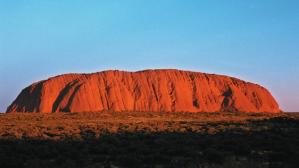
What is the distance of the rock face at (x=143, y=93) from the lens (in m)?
96.1

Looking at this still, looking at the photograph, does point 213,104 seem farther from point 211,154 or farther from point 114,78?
point 211,154

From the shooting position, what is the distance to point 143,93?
344 ft

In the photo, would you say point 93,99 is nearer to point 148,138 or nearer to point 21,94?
point 21,94

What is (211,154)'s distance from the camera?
1534cm

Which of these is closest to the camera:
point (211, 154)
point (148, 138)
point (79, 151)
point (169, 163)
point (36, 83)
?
point (169, 163)

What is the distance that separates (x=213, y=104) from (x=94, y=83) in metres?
28.2

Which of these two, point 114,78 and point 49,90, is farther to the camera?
point 114,78

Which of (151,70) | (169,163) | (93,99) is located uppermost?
(151,70)

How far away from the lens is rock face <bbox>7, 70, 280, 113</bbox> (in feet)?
315

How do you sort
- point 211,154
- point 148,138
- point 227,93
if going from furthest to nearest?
1. point 227,93
2. point 148,138
3. point 211,154

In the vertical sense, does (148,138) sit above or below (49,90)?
below

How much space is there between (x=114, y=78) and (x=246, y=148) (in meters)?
91.2

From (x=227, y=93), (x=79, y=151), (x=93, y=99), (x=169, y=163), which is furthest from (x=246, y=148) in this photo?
(x=227, y=93)

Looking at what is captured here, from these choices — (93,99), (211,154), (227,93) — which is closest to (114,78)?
(93,99)
